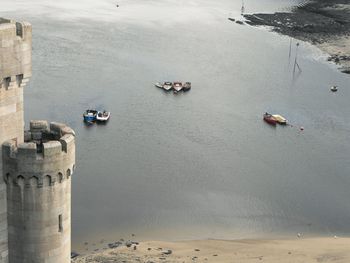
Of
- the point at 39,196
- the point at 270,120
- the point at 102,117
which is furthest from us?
the point at 270,120

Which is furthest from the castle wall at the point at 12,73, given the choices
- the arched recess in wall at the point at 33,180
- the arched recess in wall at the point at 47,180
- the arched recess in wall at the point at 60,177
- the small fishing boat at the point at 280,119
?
the small fishing boat at the point at 280,119

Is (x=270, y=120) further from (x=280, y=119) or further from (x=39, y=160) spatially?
(x=39, y=160)

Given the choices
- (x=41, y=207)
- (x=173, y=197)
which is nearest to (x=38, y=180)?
(x=41, y=207)

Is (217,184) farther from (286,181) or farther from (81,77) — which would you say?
(81,77)

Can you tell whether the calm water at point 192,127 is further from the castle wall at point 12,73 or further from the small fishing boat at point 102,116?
the castle wall at point 12,73

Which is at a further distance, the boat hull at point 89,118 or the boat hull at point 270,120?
the boat hull at point 270,120

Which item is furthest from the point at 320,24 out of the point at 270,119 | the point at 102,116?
the point at 102,116

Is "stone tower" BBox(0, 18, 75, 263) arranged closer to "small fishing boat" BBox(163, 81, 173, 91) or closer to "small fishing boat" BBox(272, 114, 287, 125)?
"small fishing boat" BBox(272, 114, 287, 125)
